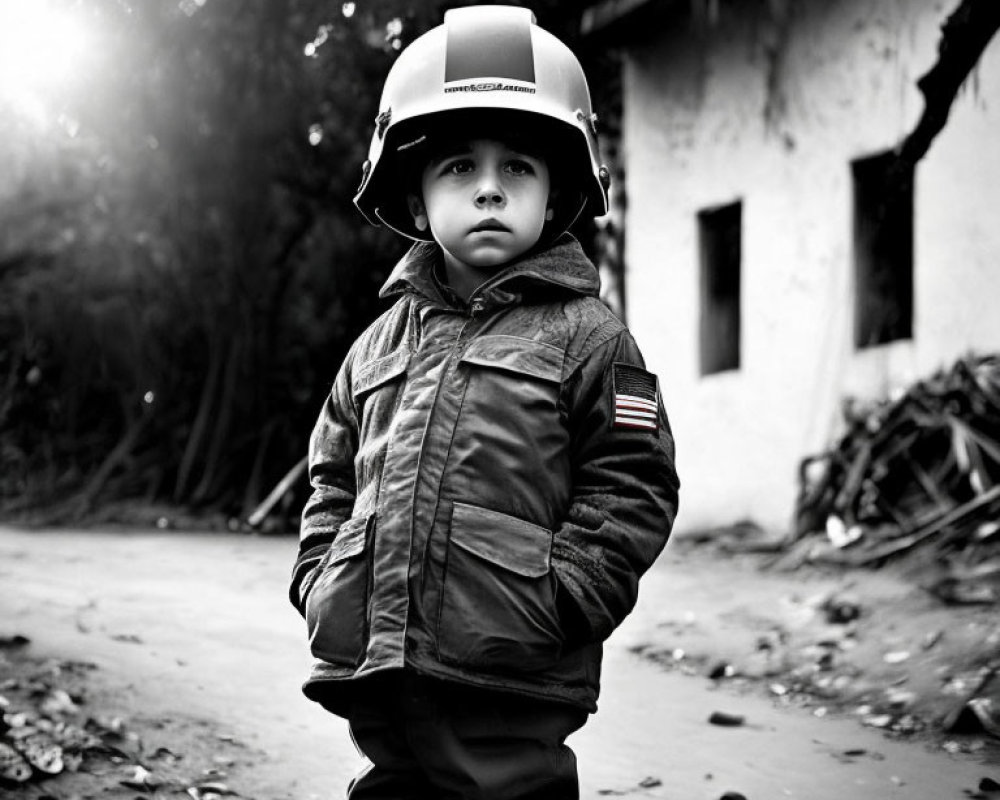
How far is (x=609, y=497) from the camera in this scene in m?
2.45

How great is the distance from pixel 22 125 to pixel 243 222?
2511mm

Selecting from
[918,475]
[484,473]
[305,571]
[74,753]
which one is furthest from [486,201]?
[918,475]

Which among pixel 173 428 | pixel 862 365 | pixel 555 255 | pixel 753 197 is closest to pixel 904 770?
pixel 555 255

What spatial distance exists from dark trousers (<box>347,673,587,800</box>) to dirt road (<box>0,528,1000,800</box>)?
1.83 metres

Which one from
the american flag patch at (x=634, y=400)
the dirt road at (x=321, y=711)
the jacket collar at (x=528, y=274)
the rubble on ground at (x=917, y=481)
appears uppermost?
the jacket collar at (x=528, y=274)

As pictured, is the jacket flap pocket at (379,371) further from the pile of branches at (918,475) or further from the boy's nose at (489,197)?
the pile of branches at (918,475)

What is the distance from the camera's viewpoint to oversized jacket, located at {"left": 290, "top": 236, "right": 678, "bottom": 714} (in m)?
2.39

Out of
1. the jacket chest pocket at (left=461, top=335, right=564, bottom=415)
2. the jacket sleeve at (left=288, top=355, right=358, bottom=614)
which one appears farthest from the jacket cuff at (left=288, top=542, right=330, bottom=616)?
the jacket chest pocket at (left=461, top=335, right=564, bottom=415)

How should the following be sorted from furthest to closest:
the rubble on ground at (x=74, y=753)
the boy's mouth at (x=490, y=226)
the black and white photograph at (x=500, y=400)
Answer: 1. the rubble on ground at (x=74, y=753)
2. the boy's mouth at (x=490, y=226)
3. the black and white photograph at (x=500, y=400)

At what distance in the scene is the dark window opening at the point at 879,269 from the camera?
10.3m

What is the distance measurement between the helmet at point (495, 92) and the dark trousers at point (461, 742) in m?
0.95

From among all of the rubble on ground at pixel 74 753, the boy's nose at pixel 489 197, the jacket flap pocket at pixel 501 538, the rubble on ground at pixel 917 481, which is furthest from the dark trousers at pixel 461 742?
the rubble on ground at pixel 917 481

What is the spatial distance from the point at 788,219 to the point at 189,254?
6.31m

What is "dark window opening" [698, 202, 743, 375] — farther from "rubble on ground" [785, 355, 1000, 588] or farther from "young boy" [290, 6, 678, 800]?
"young boy" [290, 6, 678, 800]
